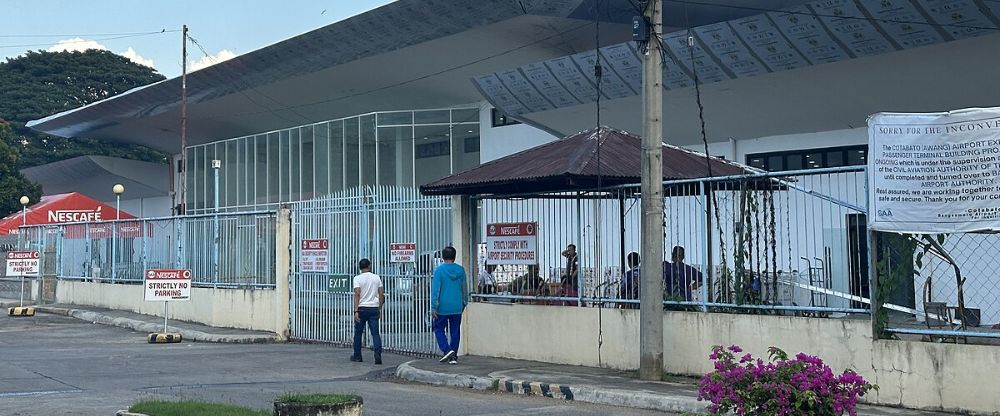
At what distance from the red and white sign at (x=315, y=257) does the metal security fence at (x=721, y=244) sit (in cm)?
437

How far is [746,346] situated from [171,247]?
1613 centimetres

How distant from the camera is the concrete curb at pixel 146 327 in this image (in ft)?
64.5

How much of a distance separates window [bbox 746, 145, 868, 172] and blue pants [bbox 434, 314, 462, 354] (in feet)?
36.7

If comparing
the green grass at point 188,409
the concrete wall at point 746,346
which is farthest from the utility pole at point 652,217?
the green grass at point 188,409

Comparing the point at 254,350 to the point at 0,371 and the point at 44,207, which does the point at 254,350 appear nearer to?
the point at 0,371

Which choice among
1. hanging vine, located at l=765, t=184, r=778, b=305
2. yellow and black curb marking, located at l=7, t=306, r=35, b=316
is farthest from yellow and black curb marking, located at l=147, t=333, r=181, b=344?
hanging vine, located at l=765, t=184, r=778, b=305

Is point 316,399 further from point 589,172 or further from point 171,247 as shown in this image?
point 171,247

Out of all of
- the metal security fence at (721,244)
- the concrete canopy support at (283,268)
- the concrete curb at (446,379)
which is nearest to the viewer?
the metal security fence at (721,244)

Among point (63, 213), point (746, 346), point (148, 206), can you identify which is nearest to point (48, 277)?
point (63, 213)

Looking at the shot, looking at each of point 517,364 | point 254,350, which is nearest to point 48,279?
point 254,350

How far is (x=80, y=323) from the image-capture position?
24766mm

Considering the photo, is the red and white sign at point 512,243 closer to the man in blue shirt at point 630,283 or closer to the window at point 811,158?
the man in blue shirt at point 630,283

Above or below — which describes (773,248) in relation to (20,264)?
below

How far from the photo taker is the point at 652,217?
39.6 ft
